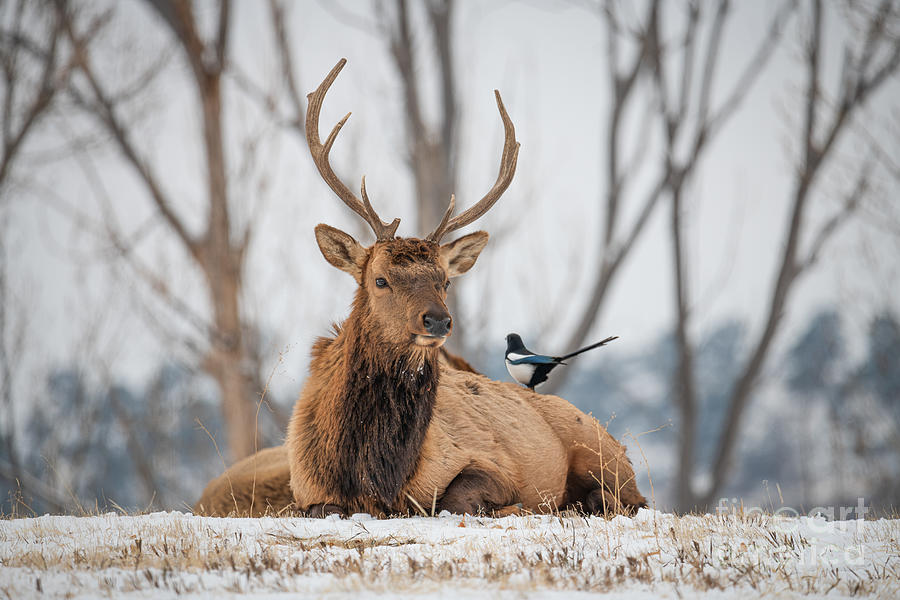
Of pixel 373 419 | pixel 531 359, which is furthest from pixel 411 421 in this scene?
pixel 531 359

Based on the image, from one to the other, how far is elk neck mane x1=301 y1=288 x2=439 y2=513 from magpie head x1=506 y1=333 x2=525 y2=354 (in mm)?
1489

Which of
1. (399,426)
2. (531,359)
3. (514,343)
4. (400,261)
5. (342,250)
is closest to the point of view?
(399,426)

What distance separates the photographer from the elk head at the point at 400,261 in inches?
204

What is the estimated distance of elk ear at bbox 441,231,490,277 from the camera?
20.4 ft

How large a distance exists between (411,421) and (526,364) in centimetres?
155

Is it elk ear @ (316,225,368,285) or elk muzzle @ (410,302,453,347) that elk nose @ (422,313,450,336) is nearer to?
elk muzzle @ (410,302,453,347)

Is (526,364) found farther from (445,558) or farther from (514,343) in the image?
(445,558)

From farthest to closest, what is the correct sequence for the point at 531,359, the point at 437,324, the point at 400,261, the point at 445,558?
the point at 531,359, the point at 400,261, the point at 437,324, the point at 445,558

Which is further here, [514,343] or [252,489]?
[514,343]

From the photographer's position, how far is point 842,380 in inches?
1088

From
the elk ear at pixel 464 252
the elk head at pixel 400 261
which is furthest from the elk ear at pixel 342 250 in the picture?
the elk ear at pixel 464 252

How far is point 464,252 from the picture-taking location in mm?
6301

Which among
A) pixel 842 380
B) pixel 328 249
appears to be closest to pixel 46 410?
pixel 328 249

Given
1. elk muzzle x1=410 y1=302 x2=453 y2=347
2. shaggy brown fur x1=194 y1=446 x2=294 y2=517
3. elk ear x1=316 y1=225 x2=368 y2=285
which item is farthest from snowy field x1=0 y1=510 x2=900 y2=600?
elk ear x1=316 y1=225 x2=368 y2=285
